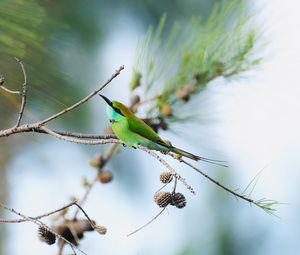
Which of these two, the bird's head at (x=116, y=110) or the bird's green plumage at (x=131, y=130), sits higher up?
the bird's head at (x=116, y=110)

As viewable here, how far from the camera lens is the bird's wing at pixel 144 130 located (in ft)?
2.29

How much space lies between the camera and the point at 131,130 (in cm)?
72

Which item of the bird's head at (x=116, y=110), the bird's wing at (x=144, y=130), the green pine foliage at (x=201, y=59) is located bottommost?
the bird's wing at (x=144, y=130)

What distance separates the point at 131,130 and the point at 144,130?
14 millimetres

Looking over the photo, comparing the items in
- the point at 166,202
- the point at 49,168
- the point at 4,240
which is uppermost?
the point at 49,168

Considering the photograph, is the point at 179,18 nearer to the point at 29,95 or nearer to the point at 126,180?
the point at 126,180

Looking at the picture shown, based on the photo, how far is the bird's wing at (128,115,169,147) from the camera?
27.4 inches

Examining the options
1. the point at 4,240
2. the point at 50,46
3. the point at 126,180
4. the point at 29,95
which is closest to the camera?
the point at 29,95

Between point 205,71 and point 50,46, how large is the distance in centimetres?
23

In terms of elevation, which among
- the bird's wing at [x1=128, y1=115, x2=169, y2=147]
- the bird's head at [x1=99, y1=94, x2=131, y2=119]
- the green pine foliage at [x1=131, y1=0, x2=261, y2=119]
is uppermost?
the green pine foliage at [x1=131, y1=0, x2=261, y2=119]

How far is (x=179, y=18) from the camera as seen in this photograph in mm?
2711

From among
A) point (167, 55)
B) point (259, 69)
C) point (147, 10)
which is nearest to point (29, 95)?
point (167, 55)

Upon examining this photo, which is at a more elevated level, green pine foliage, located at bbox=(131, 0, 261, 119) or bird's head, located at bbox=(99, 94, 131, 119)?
green pine foliage, located at bbox=(131, 0, 261, 119)

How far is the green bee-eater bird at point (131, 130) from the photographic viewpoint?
694mm
